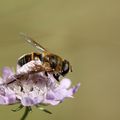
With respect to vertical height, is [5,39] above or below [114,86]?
above

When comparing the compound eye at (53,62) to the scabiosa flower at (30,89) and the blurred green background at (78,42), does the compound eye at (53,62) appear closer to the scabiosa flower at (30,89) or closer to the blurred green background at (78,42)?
the scabiosa flower at (30,89)

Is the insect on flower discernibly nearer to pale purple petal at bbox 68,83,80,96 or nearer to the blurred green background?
pale purple petal at bbox 68,83,80,96

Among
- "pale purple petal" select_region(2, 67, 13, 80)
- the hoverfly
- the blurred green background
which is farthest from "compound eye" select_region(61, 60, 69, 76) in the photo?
the blurred green background

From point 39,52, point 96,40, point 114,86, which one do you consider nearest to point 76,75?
point 114,86

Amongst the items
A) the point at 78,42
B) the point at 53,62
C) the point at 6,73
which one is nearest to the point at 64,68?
the point at 53,62

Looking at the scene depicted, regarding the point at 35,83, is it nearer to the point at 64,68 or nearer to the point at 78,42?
the point at 64,68

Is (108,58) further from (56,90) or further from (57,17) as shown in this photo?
(56,90)

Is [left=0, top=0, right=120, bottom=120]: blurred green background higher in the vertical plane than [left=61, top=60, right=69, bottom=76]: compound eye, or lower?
higher

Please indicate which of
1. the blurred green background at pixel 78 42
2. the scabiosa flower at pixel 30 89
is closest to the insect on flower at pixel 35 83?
the scabiosa flower at pixel 30 89
